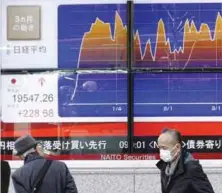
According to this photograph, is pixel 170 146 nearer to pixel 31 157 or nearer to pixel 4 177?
pixel 31 157

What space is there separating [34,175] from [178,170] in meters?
1.40

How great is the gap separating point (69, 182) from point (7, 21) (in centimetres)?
349

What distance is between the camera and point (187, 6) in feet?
28.9

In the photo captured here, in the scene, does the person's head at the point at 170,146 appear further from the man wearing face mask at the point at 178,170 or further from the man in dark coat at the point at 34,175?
the man in dark coat at the point at 34,175

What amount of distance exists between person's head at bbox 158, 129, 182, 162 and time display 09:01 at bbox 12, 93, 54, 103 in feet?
11.6

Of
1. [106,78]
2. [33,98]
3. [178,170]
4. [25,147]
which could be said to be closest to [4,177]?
[25,147]

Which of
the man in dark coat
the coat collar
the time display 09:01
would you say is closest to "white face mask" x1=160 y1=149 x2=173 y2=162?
the man in dark coat

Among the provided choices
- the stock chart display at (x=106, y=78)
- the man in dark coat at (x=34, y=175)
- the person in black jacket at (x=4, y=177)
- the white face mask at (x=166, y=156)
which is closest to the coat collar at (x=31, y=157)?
the man in dark coat at (x=34, y=175)

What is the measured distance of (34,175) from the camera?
5.89m

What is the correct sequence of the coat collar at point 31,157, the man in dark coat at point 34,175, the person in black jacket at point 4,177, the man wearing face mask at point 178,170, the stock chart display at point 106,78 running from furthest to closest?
the stock chart display at point 106,78
the person in black jacket at point 4,177
the coat collar at point 31,157
the man in dark coat at point 34,175
the man wearing face mask at point 178,170

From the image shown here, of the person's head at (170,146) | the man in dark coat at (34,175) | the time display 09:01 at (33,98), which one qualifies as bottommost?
the man in dark coat at (34,175)

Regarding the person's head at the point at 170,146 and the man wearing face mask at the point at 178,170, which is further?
the person's head at the point at 170,146

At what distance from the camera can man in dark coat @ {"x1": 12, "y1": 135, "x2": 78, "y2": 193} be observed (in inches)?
232

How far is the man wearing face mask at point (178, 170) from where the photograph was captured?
516 cm
